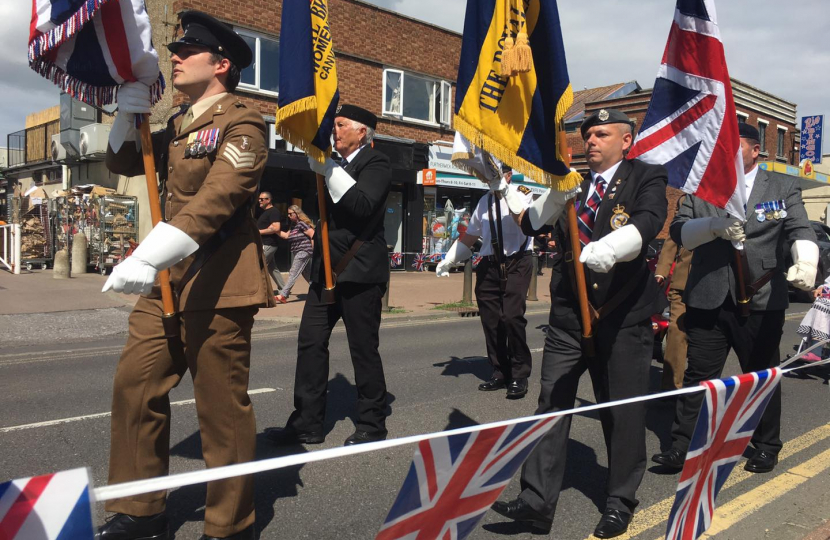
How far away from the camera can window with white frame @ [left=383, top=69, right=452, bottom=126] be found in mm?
20438

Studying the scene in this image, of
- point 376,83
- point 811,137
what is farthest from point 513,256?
point 811,137

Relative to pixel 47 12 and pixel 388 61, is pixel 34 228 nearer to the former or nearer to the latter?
pixel 388 61

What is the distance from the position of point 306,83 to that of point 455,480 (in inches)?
113

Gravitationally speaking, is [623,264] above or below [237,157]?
below

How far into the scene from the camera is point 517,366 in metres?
6.09

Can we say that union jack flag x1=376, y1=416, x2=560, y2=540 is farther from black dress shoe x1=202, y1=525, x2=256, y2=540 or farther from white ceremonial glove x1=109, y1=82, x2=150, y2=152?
white ceremonial glove x1=109, y1=82, x2=150, y2=152

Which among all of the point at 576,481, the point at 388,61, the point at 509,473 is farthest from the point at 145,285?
the point at 388,61

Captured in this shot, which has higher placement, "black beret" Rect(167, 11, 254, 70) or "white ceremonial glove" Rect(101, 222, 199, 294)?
"black beret" Rect(167, 11, 254, 70)

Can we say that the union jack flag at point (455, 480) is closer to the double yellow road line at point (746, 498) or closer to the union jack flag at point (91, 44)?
the double yellow road line at point (746, 498)

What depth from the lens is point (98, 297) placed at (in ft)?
39.5

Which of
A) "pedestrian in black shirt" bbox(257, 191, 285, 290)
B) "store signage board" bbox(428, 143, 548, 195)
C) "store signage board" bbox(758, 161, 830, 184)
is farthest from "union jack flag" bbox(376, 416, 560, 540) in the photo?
"store signage board" bbox(428, 143, 548, 195)

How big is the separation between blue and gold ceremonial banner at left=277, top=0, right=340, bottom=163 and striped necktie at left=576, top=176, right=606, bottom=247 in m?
1.54

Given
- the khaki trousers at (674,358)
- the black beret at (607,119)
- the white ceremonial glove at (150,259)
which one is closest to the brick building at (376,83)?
the khaki trousers at (674,358)

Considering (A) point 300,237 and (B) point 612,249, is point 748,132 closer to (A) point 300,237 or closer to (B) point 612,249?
(B) point 612,249
